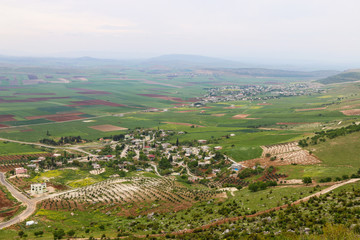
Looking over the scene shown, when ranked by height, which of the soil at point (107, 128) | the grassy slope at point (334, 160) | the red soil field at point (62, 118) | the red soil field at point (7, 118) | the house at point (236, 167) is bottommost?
the soil at point (107, 128)

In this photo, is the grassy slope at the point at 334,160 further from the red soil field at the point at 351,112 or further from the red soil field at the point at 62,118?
the red soil field at the point at 62,118

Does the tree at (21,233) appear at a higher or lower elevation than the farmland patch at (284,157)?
lower

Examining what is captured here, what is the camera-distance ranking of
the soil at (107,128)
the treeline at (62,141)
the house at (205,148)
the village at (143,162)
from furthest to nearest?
the soil at (107,128) < the treeline at (62,141) < the house at (205,148) < the village at (143,162)

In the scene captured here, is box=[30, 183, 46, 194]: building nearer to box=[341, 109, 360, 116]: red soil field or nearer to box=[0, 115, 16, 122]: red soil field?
box=[0, 115, 16, 122]: red soil field

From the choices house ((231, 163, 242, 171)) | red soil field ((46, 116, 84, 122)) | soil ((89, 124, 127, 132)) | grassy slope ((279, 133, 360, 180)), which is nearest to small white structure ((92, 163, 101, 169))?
house ((231, 163, 242, 171))

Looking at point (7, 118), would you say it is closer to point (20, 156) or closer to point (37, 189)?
point (20, 156)

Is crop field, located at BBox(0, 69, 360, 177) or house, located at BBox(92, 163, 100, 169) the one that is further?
crop field, located at BBox(0, 69, 360, 177)

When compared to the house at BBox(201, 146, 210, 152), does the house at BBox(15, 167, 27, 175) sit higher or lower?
lower

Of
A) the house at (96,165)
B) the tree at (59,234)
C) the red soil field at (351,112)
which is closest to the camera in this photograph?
the tree at (59,234)

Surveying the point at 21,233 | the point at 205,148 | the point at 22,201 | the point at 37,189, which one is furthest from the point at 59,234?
the point at 205,148

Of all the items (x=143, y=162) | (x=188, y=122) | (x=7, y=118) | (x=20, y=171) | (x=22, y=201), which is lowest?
(x=143, y=162)

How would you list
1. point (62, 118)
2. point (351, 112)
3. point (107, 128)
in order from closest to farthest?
1. point (351, 112)
2. point (107, 128)
3. point (62, 118)

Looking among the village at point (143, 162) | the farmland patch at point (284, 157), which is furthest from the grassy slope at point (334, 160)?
the village at point (143, 162)
